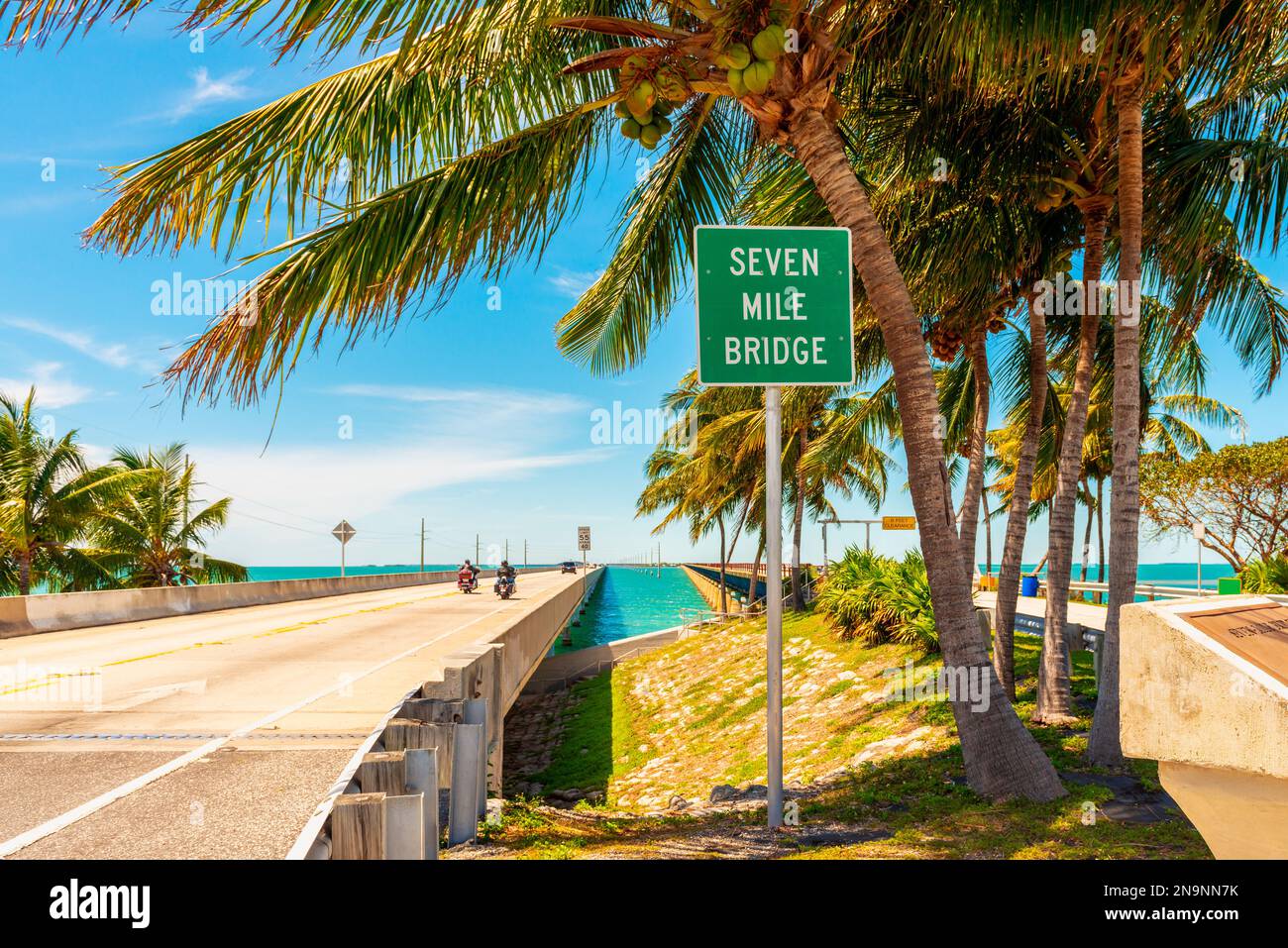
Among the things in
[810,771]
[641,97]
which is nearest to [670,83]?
[641,97]

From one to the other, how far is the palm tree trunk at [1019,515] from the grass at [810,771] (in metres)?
0.81

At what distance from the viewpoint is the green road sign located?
5211 mm

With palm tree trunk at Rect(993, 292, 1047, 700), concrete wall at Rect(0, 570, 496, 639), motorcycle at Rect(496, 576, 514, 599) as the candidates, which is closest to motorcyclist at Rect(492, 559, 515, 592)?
motorcycle at Rect(496, 576, 514, 599)

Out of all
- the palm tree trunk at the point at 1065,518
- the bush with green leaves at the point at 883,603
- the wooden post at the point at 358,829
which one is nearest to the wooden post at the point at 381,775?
the wooden post at the point at 358,829

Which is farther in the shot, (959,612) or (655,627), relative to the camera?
(655,627)

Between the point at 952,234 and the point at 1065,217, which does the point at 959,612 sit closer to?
the point at 952,234

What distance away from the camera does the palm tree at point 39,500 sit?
20.9 m

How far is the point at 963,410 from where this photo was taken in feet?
51.2

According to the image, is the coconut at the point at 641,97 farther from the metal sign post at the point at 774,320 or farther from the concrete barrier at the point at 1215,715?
the concrete barrier at the point at 1215,715

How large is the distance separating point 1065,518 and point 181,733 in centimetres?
963

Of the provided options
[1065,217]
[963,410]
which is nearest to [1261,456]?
[963,410]

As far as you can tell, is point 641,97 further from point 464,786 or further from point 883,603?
point 883,603
